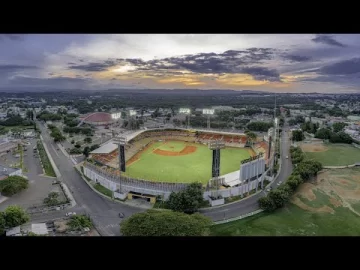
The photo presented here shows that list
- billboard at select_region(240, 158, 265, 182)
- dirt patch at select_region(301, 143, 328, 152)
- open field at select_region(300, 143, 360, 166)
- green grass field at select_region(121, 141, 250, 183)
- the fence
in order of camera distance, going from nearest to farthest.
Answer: the fence < billboard at select_region(240, 158, 265, 182) < green grass field at select_region(121, 141, 250, 183) < open field at select_region(300, 143, 360, 166) < dirt patch at select_region(301, 143, 328, 152)

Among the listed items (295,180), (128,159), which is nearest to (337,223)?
(295,180)

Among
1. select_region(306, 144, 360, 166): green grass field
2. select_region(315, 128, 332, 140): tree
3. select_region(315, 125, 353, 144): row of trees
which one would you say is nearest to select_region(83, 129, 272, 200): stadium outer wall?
select_region(306, 144, 360, 166): green grass field

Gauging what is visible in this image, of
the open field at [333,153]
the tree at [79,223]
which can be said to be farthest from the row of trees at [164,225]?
the open field at [333,153]

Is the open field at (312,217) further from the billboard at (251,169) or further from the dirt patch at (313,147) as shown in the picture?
the dirt patch at (313,147)

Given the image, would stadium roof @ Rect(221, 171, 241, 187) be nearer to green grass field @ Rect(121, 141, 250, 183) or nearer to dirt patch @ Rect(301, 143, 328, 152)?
green grass field @ Rect(121, 141, 250, 183)

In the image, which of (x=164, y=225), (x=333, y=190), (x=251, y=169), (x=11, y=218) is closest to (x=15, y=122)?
(x=11, y=218)
